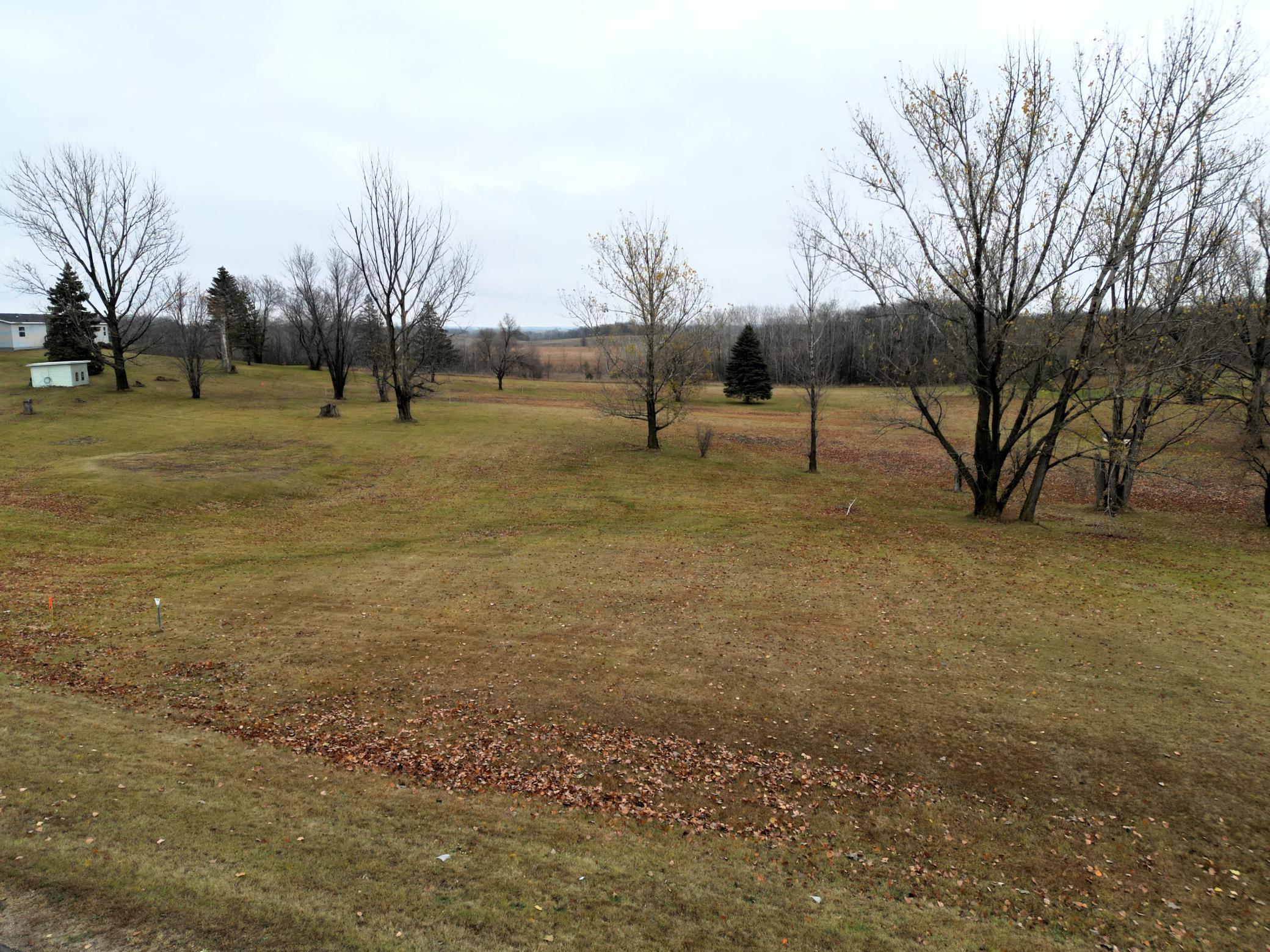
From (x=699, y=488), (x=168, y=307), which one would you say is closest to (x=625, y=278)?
(x=699, y=488)

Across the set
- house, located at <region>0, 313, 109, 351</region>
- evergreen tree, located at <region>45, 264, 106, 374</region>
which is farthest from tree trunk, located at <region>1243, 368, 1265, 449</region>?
house, located at <region>0, 313, 109, 351</region>

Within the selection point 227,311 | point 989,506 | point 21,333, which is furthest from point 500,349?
point 989,506

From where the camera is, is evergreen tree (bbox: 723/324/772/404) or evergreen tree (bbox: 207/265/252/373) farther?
evergreen tree (bbox: 723/324/772/404)

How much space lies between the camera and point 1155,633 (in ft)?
36.9

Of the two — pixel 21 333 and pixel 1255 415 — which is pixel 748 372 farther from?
pixel 21 333

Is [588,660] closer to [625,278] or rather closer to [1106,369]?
[1106,369]

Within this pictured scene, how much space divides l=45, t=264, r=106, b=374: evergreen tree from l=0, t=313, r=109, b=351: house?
19.8 metres

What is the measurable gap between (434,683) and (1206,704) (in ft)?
33.0

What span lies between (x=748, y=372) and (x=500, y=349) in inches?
1150

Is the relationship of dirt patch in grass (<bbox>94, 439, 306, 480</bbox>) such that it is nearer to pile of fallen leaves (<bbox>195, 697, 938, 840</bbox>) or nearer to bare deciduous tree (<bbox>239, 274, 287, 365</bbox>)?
pile of fallen leaves (<bbox>195, 697, 938, 840</bbox>)

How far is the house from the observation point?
63856 mm

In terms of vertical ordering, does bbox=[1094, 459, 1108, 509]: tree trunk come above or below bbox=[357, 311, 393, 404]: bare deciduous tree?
below

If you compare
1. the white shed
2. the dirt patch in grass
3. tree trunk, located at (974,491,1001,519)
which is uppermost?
the white shed

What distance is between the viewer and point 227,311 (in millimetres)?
59594
